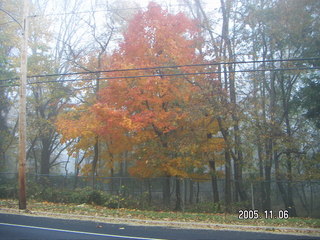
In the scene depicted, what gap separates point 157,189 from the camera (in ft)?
59.2

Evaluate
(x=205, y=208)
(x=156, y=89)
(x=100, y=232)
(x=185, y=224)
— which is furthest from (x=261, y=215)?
(x=100, y=232)

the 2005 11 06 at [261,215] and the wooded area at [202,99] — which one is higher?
the wooded area at [202,99]

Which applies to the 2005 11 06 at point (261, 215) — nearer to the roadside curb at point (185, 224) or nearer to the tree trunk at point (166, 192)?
the roadside curb at point (185, 224)

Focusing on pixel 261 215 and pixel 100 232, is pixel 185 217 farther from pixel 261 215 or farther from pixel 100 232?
pixel 100 232

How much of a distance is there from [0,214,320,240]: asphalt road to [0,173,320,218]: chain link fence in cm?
558

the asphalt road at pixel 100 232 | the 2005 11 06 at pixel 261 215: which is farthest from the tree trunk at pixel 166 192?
the asphalt road at pixel 100 232

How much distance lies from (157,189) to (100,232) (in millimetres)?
8442

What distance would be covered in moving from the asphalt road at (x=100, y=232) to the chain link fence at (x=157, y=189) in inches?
220

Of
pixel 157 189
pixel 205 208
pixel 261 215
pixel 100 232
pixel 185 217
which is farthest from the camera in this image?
pixel 157 189

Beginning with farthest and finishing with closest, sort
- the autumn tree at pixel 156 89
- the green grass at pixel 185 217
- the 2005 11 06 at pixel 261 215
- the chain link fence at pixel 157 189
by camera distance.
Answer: the chain link fence at pixel 157 189
the autumn tree at pixel 156 89
the 2005 11 06 at pixel 261 215
the green grass at pixel 185 217

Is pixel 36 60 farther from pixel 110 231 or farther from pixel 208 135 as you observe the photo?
pixel 110 231

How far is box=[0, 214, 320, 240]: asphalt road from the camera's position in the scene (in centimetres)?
897

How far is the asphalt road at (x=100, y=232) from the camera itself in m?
8.97

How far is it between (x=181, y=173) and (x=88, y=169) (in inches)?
418
